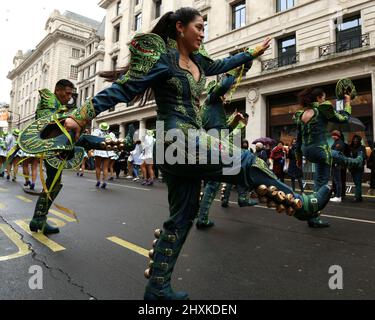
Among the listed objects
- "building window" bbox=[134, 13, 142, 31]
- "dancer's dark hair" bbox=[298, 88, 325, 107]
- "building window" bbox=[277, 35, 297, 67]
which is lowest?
"dancer's dark hair" bbox=[298, 88, 325, 107]

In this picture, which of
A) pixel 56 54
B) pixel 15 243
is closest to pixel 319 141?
pixel 15 243

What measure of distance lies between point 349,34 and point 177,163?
724 inches

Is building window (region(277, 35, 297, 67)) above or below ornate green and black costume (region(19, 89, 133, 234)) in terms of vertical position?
above

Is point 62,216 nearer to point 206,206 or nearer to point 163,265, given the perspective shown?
point 206,206

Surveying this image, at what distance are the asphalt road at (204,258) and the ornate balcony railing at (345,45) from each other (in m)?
13.9

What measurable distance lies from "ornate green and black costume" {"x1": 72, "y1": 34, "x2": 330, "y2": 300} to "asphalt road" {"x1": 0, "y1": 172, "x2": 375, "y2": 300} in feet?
1.64

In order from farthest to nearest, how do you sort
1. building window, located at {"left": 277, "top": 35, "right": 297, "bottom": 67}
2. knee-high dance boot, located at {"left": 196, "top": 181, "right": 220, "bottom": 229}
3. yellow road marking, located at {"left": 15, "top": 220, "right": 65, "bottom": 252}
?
1. building window, located at {"left": 277, "top": 35, "right": 297, "bottom": 67}
2. knee-high dance boot, located at {"left": 196, "top": 181, "right": 220, "bottom": 229}
3. yellow road marking, located at {"left": 15, "top": 220, "right": 65, "bottom": 252}

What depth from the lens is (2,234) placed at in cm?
391

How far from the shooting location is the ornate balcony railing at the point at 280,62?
18494mm

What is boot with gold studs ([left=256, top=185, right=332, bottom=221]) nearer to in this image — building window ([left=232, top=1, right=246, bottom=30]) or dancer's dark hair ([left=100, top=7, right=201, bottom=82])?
dancer's dark hair ([left=100, top=7, right=201, bottom=82])

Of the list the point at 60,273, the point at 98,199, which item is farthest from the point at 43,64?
the point at 60,273

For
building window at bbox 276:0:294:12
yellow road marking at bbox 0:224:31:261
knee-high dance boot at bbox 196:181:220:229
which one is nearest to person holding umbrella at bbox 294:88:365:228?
knee-high dance boot at bbox 196:181:220:229

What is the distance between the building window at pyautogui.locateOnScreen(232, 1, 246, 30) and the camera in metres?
22.1
